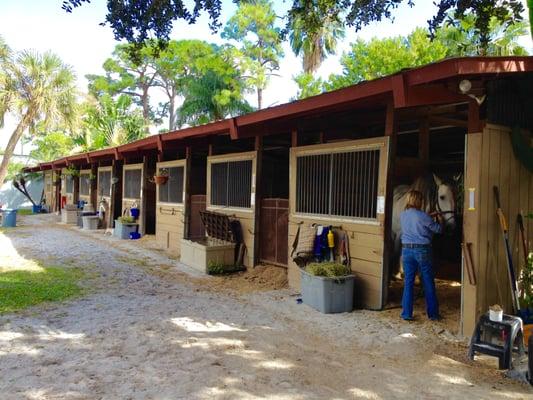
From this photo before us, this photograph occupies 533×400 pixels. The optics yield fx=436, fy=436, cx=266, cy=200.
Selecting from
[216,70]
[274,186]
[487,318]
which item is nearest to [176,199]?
[274,186]

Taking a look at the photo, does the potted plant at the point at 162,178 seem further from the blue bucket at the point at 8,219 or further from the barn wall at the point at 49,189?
the barn wall at the point at 49,189

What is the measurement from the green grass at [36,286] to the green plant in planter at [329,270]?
3.33 metres

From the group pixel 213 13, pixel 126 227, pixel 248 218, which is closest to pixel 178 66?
pixel 126 227

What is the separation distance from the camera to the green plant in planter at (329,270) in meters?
5.42

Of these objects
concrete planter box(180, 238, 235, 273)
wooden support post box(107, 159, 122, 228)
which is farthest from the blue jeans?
wooden support post box(107, 159, 122, 228)

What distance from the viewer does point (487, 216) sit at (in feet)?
14.4

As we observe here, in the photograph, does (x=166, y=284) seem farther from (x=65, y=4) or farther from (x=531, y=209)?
(x=531, y=209)

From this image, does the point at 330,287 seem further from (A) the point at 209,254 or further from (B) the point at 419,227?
(A) the point at 209,254

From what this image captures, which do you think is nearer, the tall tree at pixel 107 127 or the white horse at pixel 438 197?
the white horse at pixel 438 197

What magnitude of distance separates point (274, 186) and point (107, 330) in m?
6.17

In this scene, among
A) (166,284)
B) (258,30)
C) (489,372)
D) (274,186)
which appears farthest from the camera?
(258,30)

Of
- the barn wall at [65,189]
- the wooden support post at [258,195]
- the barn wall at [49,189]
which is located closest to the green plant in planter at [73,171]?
the barn wall at [65,189]

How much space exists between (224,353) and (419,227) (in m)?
2.59

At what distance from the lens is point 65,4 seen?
4.37 metres
